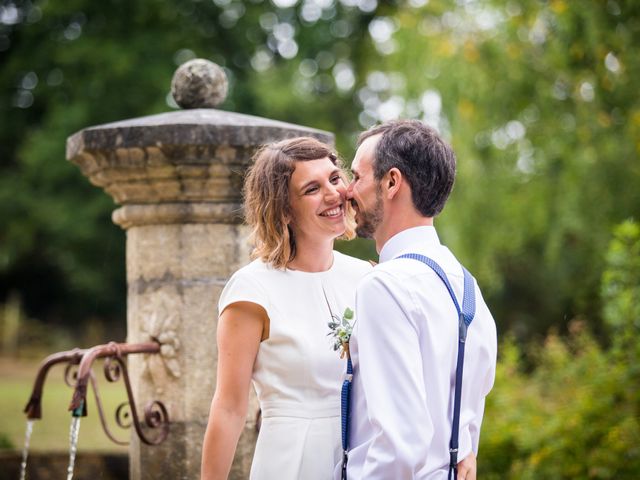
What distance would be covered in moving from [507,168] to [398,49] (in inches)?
83.5

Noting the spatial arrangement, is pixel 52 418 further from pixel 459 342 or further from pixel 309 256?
pixel 459 342

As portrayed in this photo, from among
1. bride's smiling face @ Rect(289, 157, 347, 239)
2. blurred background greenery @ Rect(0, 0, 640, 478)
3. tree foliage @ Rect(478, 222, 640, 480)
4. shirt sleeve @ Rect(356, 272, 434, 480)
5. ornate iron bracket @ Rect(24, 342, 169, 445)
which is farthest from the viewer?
blurred background greenery @ Rect(0, 0, 640, 478)

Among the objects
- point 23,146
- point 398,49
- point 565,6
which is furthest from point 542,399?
point 23,146

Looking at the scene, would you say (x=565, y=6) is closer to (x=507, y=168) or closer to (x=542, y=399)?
(x=507, y=168)

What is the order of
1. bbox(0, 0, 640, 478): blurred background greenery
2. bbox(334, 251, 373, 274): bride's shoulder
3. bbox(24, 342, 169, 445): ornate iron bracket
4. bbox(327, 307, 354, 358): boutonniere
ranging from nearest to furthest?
bbox(327, 307, 354, 358): boutonniere, bbox(334, 251, 373, 274): bride's shoulder, bbox(24, 342, 169, 445): ornate iron bracket, bbox(0, 0, 640, 478): blurred background greenery

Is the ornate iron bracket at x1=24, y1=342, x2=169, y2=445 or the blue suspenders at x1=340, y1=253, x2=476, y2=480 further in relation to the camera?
the ornate iron bracket at x1=24, y1=342, x2=169, y2=445

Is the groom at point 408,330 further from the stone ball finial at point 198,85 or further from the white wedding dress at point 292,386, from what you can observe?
the stone ball finial at point 198,85

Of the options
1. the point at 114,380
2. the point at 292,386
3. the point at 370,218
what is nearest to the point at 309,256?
the point at 292,386

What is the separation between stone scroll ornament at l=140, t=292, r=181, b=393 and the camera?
3533mm

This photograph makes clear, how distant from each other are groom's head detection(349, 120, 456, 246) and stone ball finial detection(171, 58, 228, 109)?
1.47 metres

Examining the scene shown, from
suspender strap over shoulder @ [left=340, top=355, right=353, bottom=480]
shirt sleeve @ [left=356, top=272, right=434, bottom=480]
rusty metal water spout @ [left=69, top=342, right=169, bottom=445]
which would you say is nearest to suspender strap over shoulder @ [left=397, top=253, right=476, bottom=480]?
shirt sleeve @ [left=356, top=272, right=434, bottom=480]

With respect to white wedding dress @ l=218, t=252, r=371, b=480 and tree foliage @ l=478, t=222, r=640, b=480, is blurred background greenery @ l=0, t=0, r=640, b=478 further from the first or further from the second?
white wedding dress @ l=218, t=252, r=371, b=480

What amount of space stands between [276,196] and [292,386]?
0.58 metres

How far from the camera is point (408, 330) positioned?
7.02 feet
